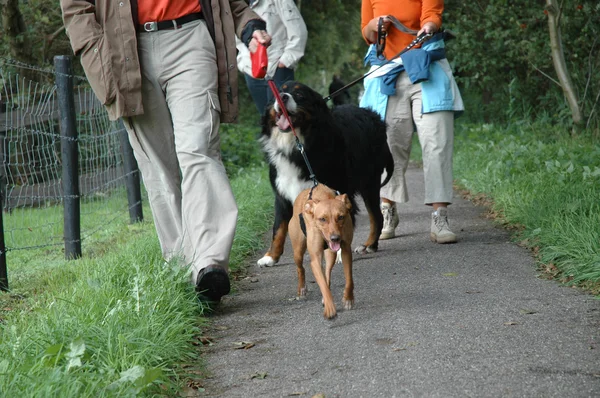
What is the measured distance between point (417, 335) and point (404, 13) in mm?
3286

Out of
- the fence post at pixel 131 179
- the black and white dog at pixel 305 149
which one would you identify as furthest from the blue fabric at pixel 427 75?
the fence post at pixel 131 179

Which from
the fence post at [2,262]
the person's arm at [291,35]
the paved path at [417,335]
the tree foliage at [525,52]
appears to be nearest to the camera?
the paved path at [417,335]

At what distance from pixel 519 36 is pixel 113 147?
7.60 metres

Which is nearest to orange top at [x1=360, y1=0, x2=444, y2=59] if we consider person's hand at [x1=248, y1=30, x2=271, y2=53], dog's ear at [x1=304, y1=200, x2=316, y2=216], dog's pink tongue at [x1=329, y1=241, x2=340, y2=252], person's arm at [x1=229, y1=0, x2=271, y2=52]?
person's arm at [x1=229, y1=0, x2=271, y2=52]

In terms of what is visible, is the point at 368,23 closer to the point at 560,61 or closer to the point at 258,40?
Result: the point at 258,40

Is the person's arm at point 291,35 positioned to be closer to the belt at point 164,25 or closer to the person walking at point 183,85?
the person walking at point 183,85

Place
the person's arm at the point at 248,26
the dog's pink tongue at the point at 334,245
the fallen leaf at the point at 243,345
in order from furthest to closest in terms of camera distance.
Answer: the person's arm at the point at 248,26 < the dog's pink tongue at the point at 334,245 < the fallen leaf at the point at 243,345

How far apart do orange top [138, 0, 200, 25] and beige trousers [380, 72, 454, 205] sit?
245 cm

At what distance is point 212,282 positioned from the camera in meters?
4.16

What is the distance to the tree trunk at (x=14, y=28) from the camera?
1182 centimetres

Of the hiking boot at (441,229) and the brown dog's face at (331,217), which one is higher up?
the brown dog's face at (331,217)

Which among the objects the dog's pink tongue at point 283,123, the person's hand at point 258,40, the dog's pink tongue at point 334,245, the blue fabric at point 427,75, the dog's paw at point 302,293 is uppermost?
the person's hand at point 258,40

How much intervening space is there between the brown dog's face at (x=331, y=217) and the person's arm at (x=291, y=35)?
4.09m

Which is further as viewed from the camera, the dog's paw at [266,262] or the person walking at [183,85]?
the dog's paw at [266,262]
